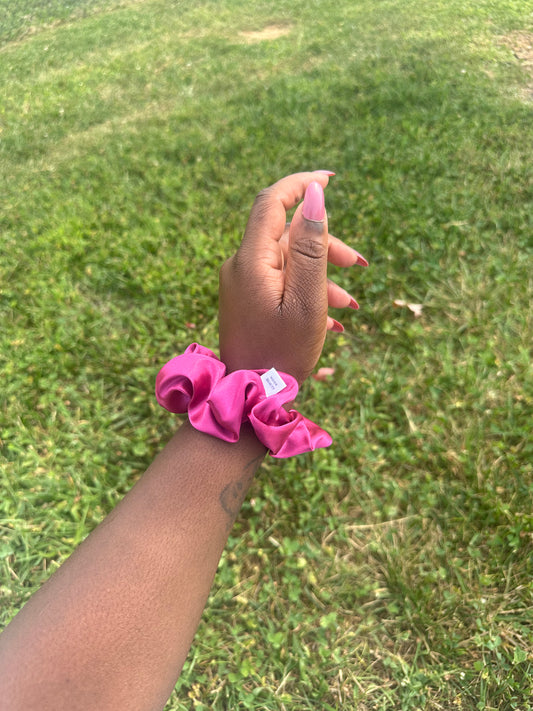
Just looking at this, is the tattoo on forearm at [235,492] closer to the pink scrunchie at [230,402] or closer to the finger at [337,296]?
the pink scrunchie at [230,402]

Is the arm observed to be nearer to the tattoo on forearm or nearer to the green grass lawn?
the tattoo on forearm

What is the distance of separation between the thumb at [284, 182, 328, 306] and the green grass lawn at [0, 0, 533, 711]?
1173 millimetres

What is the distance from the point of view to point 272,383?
1.82m

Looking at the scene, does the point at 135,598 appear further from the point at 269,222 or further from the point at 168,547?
the point at 269,222

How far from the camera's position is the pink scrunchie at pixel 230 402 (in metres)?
1.77

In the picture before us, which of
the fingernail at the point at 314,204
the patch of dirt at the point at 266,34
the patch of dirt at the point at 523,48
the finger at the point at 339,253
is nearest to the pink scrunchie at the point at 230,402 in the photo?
the fingernail at the point at 314,204

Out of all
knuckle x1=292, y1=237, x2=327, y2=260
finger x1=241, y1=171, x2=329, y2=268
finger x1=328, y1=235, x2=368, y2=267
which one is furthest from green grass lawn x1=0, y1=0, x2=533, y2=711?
knuckle x1=292, y1=237, x2=327, y2=260

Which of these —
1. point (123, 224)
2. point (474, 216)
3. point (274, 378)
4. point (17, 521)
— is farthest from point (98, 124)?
point (274, 378)

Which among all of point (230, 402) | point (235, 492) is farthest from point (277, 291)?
point (235, 492)

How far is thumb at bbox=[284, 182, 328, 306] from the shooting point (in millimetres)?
1803

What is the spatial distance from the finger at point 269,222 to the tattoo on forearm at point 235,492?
2.83 ft

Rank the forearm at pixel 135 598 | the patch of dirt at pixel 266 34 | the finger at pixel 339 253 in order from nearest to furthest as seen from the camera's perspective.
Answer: the forearm at pixel 135 598, the finger at pixel 339 253, the patch of dirt at pixel 266 34

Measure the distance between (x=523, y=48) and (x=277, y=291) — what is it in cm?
579

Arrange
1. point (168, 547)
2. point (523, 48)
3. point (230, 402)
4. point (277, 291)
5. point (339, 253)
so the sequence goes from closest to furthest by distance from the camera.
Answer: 1. point (168, 547)
2. point (230, 402)
3. point (277, 291)
4. point (339, 253)
5. point (523, 48)
